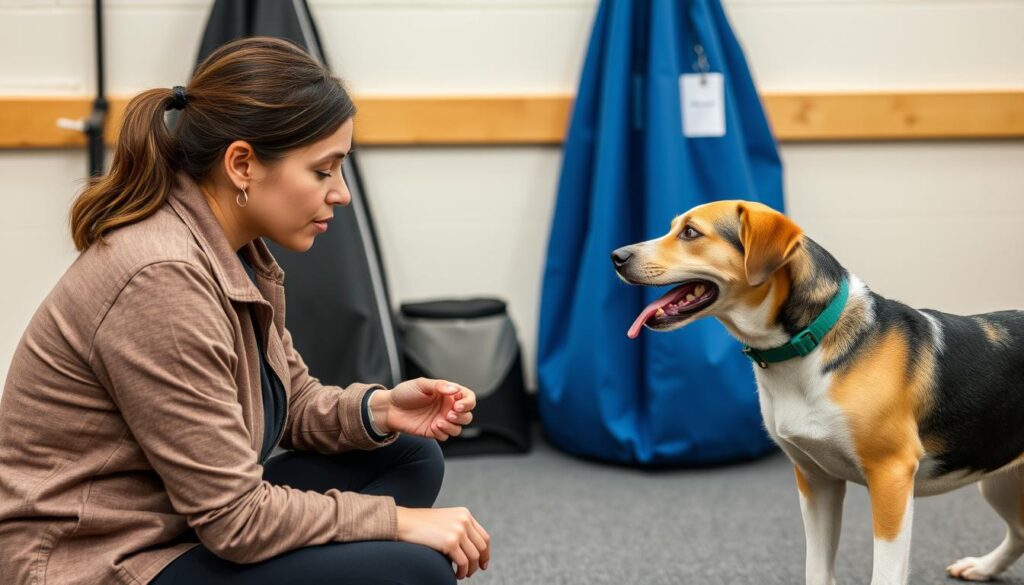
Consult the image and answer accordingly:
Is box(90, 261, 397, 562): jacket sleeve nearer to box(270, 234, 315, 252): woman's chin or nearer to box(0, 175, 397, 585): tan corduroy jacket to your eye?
box(0, 175, 397, 585): tan corduroy jacket

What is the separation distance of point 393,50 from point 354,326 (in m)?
0.92

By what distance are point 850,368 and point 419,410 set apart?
0.72 metres

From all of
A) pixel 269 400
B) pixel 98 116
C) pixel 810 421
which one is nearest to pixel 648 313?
pixel 810 421

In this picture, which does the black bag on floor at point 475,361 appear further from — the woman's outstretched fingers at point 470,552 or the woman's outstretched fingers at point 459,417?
the woman's outstretched fingers at point 470,552

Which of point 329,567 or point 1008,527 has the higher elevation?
point 329,567

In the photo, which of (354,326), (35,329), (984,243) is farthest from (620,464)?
(35,329)

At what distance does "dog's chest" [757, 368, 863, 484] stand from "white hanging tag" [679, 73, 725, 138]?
1.39 m

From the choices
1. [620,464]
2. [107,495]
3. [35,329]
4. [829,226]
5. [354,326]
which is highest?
[35,329]

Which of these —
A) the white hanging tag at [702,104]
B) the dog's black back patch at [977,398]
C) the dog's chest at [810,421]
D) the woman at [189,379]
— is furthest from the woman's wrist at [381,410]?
the white hanging tag at [702,104]

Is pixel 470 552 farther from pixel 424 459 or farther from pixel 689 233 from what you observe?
pixel 689 233

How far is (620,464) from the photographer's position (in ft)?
10.2

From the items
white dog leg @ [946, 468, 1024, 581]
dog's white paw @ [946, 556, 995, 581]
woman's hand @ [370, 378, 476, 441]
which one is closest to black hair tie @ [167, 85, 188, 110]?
woman's hand @ [370, 378, 476, 441]

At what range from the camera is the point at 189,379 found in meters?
1.25

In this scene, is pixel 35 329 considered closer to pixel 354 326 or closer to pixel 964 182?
pixel 354 326
